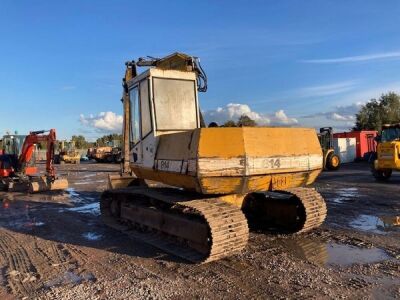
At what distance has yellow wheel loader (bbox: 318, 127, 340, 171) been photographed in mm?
26619

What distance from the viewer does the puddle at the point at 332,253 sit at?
6359 millimetres

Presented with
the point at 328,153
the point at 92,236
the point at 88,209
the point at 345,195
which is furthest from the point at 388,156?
the point at 92,236

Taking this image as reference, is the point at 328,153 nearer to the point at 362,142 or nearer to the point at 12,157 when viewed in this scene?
the point at 362,142

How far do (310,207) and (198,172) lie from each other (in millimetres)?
2656

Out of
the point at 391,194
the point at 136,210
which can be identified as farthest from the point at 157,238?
the point at 391,194

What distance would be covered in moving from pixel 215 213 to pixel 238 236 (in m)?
0.49

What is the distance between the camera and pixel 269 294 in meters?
5.16

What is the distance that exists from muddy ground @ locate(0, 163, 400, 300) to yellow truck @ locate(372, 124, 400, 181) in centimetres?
844

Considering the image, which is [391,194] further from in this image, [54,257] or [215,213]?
[54,257]

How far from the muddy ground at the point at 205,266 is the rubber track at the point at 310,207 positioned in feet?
0.61

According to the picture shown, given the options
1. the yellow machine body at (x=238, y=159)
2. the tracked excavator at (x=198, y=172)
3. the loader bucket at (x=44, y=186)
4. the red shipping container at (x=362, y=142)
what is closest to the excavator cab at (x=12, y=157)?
the loader bucket at (x=44, y=186)

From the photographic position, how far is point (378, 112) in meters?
59.1

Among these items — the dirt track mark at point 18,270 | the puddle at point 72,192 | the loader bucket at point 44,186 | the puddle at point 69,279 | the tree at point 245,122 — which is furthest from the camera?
the loader bucket at point 44,186

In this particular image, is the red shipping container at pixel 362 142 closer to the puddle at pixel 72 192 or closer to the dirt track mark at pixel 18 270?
the puddle at pixel 72 192
